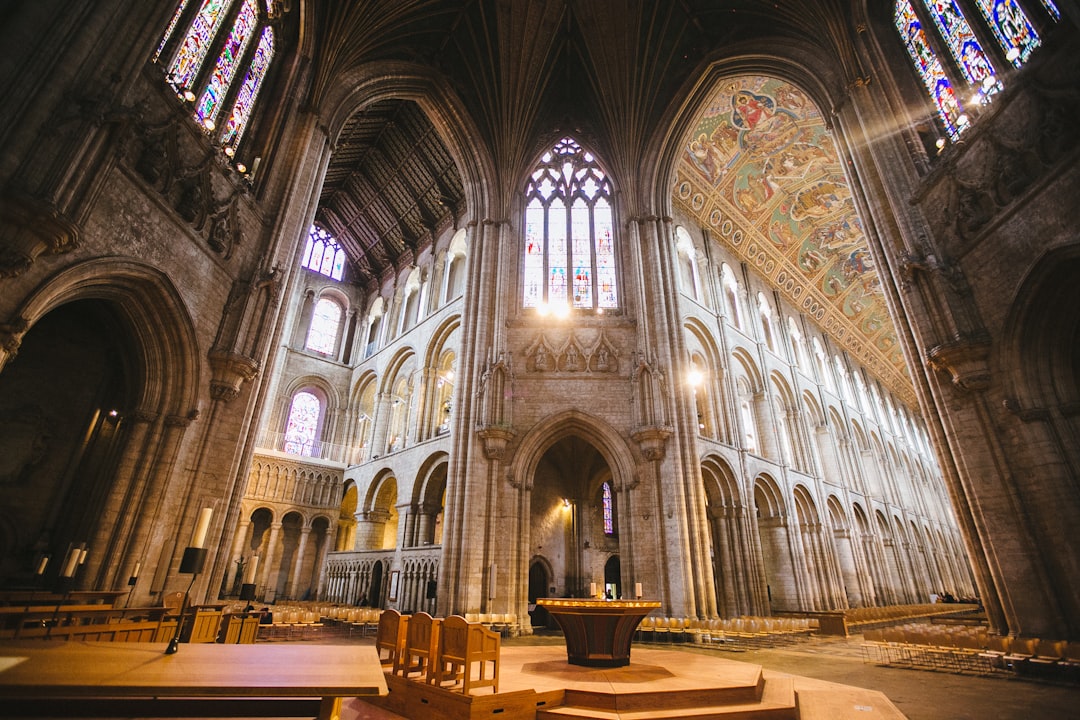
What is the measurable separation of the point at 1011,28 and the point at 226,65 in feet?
46.6

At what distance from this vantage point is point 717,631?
1117cm

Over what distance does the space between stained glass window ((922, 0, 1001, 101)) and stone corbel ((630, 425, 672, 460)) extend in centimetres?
923

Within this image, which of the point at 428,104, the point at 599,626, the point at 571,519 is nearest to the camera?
the point at 599,626

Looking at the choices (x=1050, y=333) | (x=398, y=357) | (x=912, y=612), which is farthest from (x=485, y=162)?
(x=912, y=612)

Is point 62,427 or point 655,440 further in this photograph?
point 655,440

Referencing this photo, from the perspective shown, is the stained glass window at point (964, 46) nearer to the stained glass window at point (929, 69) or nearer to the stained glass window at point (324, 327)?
the stained glass window at point (929, 69)

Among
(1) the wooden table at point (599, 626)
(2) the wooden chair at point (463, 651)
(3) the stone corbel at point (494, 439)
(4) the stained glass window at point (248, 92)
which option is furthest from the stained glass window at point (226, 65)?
(1) the wooden table at point (599, 626)

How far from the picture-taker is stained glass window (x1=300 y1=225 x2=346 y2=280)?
80.6 feet

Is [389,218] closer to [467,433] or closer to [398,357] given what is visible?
[398,357]

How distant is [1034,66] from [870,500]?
846 inches

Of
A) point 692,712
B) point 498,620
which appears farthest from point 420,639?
point 498,620

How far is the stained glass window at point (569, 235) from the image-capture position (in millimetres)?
16359

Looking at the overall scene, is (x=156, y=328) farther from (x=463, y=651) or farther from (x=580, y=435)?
(x=580, y=435)

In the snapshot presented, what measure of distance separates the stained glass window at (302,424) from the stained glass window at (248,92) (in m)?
14.6
